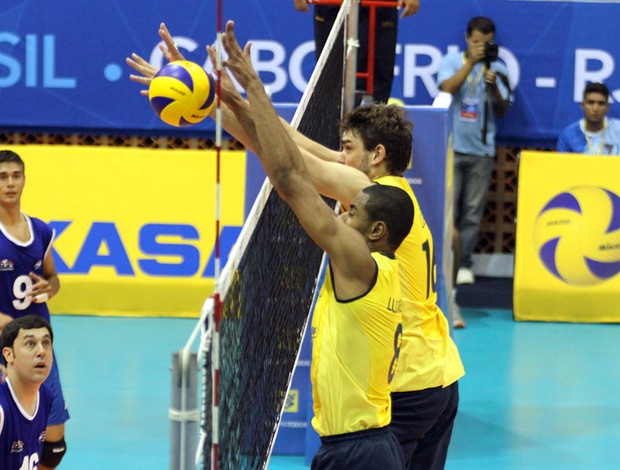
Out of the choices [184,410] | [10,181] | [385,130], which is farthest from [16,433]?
[184,410]

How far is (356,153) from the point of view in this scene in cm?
559

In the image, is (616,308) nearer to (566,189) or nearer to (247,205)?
(566,189)

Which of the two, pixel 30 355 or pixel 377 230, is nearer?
pixel 377 230

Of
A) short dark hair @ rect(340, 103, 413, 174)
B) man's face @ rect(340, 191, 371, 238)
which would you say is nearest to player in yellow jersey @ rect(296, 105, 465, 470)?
short dark hair @ rect(340, 103, 413, 174)

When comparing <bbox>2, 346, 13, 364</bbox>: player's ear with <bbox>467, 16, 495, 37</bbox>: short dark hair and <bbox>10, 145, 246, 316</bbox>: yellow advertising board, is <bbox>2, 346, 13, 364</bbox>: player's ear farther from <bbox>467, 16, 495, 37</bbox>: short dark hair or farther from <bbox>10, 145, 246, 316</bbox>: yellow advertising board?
<bbox>467, 16, 495, 37</bbox>: short dark hair

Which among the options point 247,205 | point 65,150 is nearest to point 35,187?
point 65,150

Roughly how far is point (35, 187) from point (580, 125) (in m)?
5.34

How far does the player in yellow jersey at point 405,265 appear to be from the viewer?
213 inches

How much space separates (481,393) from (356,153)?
4.42m

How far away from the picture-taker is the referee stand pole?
11.9 ft

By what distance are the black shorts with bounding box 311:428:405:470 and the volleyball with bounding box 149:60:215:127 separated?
1441mm

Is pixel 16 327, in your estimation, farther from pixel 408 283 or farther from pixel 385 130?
pixel 385 130

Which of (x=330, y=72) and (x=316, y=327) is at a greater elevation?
(x=330, y=72)

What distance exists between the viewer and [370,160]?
5.56 meters
